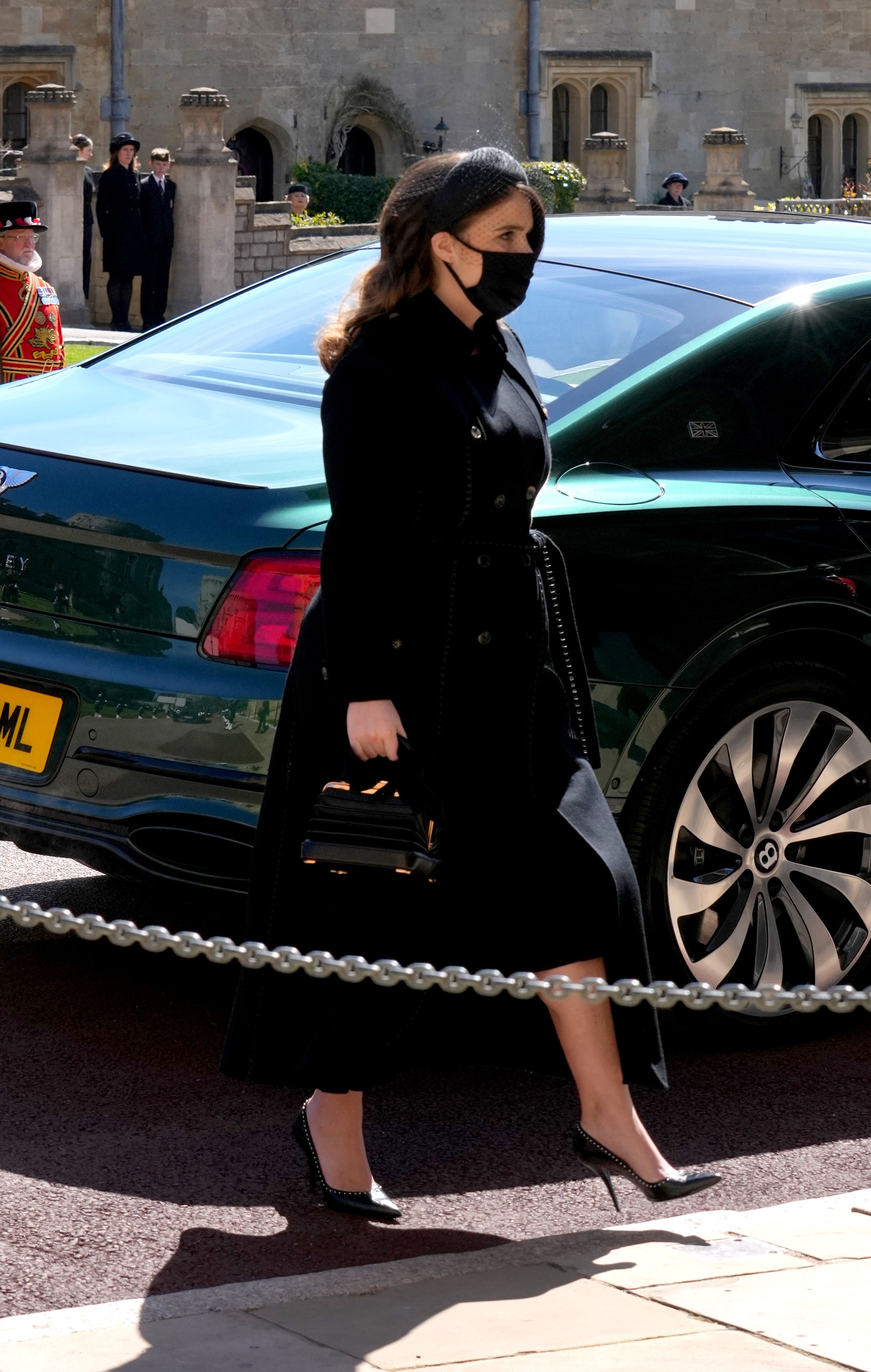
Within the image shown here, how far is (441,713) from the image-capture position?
375 cm

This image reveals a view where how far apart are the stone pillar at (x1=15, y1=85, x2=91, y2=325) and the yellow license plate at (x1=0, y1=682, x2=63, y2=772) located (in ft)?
73.9

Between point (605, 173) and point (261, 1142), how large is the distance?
3161 centimetres

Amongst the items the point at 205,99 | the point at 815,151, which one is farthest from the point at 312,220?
the point at 815,151

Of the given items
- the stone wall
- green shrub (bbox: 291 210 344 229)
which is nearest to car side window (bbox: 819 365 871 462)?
the stone wall

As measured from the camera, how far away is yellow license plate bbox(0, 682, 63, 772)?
4.64 m

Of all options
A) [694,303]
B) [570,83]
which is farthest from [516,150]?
[694,303]

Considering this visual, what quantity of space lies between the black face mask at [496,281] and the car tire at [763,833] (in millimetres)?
1127

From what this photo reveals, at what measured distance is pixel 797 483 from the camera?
4891 millimetres

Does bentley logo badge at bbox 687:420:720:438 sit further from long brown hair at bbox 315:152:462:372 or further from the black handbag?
the black handbag

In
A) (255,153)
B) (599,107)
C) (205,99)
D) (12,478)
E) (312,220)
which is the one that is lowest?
(12,478)

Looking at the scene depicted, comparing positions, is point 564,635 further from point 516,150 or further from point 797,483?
point 516,150

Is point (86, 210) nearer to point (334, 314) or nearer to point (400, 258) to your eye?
point (334, 314)

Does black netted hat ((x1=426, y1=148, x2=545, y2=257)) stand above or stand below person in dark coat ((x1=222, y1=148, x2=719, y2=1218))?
above

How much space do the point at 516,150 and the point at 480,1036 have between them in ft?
131
